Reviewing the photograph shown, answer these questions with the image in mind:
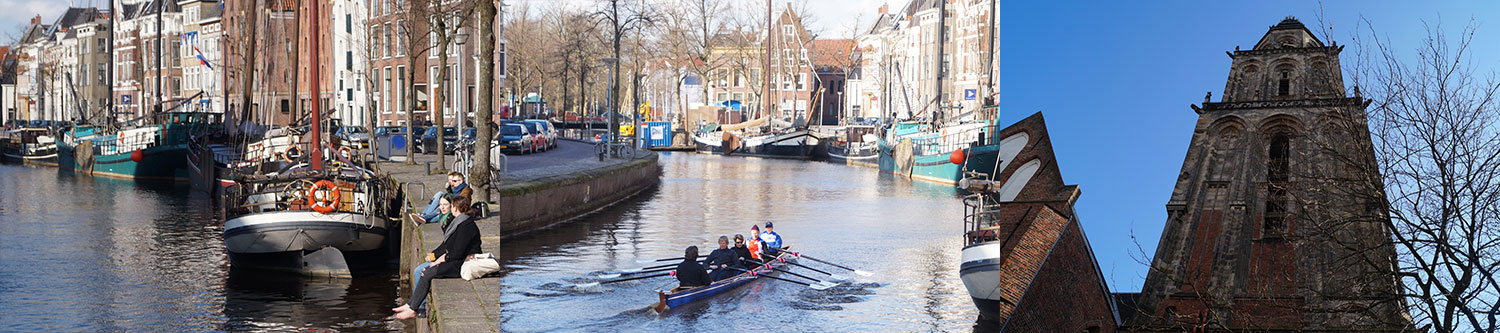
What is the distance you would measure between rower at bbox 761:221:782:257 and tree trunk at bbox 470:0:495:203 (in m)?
1.41

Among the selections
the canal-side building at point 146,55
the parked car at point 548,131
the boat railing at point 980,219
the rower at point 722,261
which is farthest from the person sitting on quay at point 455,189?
the canal-side building at point 146,55

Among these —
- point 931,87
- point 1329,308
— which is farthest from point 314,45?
point 1329,308

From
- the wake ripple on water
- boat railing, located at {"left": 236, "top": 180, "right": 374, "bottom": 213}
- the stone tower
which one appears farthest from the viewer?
boat railing, located at {"left": 236, "top": 180, "right": 374, "bottom": 213}

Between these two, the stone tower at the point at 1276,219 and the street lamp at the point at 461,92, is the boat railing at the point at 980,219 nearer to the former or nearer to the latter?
the street lamp at the point at 461,92

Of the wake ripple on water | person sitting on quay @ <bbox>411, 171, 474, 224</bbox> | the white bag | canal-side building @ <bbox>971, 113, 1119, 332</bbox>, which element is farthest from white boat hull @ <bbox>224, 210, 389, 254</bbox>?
the wake ripple on water

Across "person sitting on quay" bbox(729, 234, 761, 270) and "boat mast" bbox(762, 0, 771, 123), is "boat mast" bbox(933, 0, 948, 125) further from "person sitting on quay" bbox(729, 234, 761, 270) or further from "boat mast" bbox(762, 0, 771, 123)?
"person sitting on quay" bbox(729, 234, 761, 270)

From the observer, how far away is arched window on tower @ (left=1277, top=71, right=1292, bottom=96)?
2126 cm

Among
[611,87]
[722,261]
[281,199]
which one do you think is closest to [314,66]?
[611,87]

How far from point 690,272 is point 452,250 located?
305 cm

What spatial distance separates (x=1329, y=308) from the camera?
21391mm

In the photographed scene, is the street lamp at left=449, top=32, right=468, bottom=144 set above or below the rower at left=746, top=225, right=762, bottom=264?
above

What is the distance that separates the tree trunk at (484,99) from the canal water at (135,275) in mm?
11275

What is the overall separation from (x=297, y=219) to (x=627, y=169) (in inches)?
593

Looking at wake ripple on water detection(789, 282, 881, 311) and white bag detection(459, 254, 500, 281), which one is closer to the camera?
wake ripple on water detection(789, 282, 881, 311)
